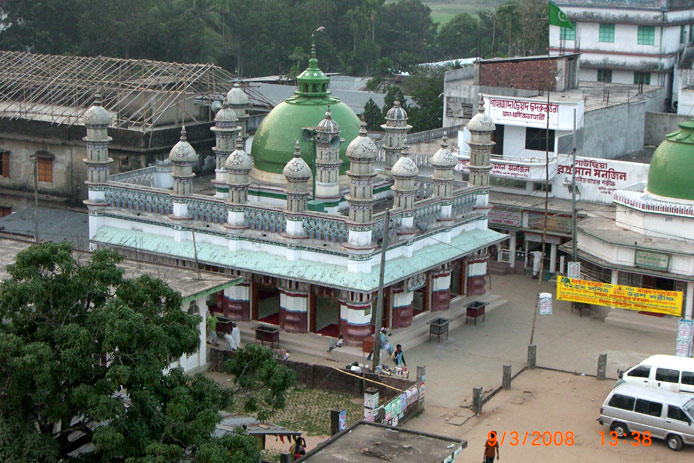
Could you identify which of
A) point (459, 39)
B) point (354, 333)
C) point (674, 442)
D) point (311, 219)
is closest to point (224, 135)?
point (311, 219)

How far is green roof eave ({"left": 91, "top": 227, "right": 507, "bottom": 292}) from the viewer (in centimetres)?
3562

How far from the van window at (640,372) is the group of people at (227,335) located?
11.9 metres

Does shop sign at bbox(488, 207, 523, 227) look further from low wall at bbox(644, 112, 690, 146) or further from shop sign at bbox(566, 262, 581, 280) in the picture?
low wall at bbox(644, 112, 690, 146)

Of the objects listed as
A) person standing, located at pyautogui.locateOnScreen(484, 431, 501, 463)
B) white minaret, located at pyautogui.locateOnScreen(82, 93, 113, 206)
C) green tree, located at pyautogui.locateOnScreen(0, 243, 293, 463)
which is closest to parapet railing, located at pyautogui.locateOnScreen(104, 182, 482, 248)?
white minaret, located at pyautogui.locateOnScreen(82, 93, 113, 206)

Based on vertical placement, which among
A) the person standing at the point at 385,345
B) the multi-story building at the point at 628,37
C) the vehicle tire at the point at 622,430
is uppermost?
the multi-story building at the point at 628,37

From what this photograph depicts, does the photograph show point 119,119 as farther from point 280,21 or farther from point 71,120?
point 280,21

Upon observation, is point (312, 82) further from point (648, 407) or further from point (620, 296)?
point (648, 407)

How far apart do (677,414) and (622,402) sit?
1.46 m

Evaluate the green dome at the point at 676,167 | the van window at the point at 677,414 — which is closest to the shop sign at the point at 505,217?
the green dome at the point at 676,167

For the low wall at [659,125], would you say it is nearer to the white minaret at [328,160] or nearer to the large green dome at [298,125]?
the large green dome at [298,125]

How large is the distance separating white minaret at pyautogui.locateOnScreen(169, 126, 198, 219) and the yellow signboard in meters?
13.3

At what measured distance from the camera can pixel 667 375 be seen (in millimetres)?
31578

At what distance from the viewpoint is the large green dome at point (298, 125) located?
1580 inches

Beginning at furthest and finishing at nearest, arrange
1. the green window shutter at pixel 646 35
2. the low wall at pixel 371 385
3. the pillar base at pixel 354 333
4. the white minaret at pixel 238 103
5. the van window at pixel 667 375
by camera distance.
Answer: the green window shutter at pixel 646 35 → the white minaret at pixel 238 103 → the pillar base at pixel 354 333 → the van window at pixel 667 375 → the low wall at pixel 371 385
